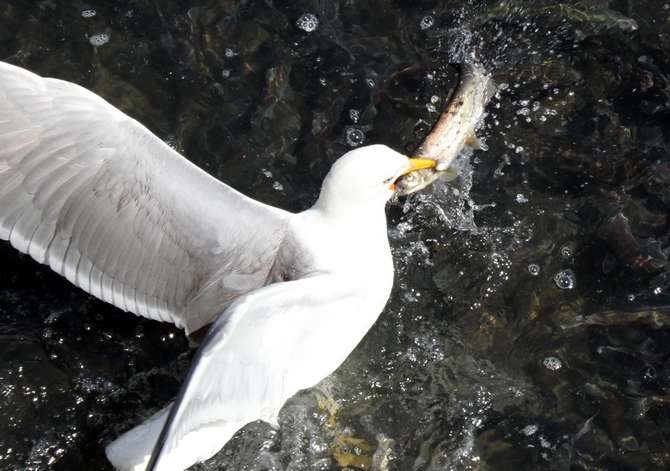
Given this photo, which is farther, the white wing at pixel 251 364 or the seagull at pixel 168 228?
the seagull at pixel 168 228

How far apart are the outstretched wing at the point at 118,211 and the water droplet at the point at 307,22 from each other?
1.75 m

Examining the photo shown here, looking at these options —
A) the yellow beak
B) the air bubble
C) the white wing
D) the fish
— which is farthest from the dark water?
the yellow beak

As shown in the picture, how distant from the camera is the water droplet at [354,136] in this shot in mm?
5067

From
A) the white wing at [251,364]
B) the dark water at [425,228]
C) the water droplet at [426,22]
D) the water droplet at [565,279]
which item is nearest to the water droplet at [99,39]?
the dark water at [425,228]

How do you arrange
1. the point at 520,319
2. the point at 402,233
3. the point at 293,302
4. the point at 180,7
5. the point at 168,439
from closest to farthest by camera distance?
the point at 168,439 → the point at 293,302 → the point at 520,319 → the point at 402,233 → the point at 180,7

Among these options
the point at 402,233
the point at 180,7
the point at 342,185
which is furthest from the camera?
the point at 180,7

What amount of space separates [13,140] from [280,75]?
164 centimetres

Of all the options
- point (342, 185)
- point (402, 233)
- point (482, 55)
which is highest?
point (342, 185)

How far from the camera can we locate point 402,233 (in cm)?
475

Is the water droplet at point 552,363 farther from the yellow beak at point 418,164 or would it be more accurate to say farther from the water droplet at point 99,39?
the water droplet at point 99,39

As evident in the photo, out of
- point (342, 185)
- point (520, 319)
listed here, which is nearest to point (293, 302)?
point (342, 185)

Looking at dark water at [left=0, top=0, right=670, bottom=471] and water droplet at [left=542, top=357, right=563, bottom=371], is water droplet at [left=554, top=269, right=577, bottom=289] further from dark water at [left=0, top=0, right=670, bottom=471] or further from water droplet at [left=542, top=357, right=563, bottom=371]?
water droplet at [left=542, top=357, right=563, bottom=371]

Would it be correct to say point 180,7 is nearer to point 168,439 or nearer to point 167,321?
point 167,321

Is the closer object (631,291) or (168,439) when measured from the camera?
(168,439)
